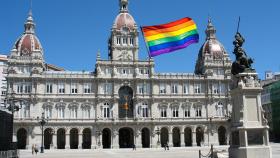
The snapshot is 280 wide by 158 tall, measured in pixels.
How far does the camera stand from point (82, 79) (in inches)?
3339

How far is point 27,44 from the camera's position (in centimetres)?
8556

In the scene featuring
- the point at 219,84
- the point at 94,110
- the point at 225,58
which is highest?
the point at 225,58

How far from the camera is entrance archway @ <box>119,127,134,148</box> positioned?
86.9 m

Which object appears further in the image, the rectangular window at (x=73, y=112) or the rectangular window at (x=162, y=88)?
the rectangular window at (x=162, y=88)

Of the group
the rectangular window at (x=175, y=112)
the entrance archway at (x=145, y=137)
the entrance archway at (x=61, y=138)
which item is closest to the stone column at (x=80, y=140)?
the entrance archway at (x=61, y=138)

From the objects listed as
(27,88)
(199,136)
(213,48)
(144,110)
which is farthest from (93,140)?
(213,48)

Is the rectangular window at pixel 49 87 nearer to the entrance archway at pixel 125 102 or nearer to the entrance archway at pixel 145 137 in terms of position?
the entrance archway at pixel 125 102

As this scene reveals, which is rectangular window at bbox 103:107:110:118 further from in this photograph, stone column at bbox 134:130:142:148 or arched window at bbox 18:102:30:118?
arched window at bbox 18:102:30:118

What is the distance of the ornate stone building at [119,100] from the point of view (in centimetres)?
8225

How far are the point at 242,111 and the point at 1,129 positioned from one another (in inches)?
670

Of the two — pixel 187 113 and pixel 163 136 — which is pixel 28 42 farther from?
pixel 187 113

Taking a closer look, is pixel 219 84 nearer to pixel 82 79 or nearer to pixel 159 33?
pixel 82 79

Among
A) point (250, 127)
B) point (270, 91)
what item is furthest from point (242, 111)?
point (270, 91)

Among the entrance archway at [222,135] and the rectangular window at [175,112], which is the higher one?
the rectangular window at [175,112]
